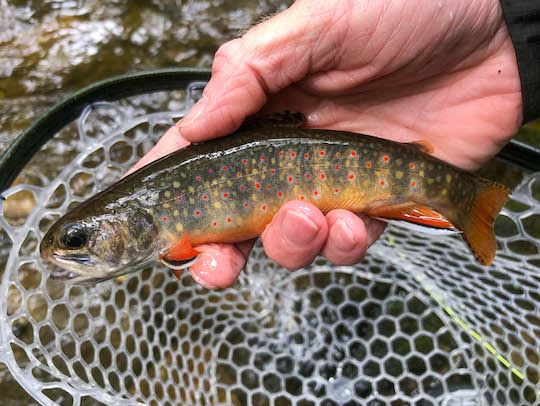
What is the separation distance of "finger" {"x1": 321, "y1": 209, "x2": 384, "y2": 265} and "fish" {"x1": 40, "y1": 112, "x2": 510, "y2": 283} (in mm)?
109

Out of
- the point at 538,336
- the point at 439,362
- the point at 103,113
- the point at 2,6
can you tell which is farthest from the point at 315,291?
the point at 2,6

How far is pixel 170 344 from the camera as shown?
2648 millimetres

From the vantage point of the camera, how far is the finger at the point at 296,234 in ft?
5.56

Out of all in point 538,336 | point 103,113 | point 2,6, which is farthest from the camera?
point 2,6

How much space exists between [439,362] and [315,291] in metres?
0.86

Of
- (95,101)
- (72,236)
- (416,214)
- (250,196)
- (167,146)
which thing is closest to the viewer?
(72,236)

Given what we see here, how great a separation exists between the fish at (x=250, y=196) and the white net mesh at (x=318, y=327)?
2.48ft

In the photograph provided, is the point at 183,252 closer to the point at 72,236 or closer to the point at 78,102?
the point at 72,236

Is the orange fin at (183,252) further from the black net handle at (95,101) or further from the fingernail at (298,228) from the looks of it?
the black net handle at (95,101)

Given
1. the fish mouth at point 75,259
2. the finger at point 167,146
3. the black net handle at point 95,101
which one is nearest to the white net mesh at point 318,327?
the black net handle at point 95,101

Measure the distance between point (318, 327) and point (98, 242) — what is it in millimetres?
1638

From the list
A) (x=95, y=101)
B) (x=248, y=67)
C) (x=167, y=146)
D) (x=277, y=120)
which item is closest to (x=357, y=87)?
(x=277, y=120)

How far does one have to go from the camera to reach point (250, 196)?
5.99 ft

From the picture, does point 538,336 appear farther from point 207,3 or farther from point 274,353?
Result: point 207,3
